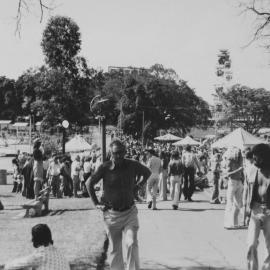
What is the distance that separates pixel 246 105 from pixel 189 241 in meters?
68.0

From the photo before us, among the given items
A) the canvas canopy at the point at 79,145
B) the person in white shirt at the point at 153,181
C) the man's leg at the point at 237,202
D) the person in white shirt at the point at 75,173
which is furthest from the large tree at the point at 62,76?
the man's leg at the point at 237,202

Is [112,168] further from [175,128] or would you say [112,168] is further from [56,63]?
[175,128]

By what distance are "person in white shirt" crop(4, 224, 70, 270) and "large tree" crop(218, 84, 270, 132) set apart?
72.5 metres

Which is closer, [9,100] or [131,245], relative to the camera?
[131,245]

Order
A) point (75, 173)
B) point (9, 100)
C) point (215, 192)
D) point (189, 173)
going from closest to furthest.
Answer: point (215, 192) < point (189, 173) < point (75, 173) < point (9, 100)

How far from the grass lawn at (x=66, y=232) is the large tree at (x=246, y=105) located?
6107 centimetres

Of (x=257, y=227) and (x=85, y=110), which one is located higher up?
(x=85, y=110)

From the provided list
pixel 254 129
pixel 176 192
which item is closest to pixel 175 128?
pixel 254 129

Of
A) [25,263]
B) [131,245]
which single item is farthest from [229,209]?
[25,263]

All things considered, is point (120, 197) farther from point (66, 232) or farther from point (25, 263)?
point (66, 232)

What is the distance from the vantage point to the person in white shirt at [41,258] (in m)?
4.51

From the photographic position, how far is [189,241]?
9.45m

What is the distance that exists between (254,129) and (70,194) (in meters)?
61.9

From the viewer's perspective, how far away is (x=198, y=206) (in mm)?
15148
